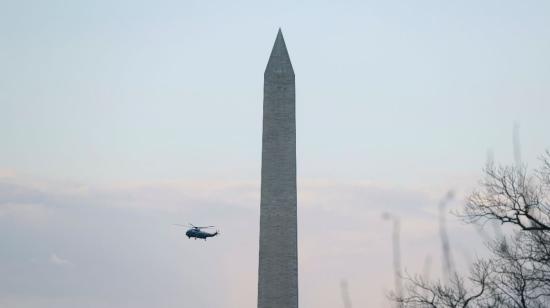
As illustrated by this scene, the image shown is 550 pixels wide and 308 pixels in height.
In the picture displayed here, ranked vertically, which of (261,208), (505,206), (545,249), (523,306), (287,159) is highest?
(287,159)

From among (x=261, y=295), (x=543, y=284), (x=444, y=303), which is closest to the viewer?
(x=543, y=284)

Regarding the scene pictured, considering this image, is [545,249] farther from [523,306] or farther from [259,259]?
[259,259]

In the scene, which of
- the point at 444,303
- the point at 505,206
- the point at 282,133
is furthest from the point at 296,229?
the point at 505,206

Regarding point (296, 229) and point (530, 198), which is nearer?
point (530, 198)

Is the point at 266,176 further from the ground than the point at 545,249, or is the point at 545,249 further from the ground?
the point at 266,176

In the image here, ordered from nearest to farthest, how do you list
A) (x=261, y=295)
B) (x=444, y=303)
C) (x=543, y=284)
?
(x=543, y=284), (x=444, y=303), (x=261, y=295)

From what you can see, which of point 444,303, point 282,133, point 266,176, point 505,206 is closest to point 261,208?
point 266,176
